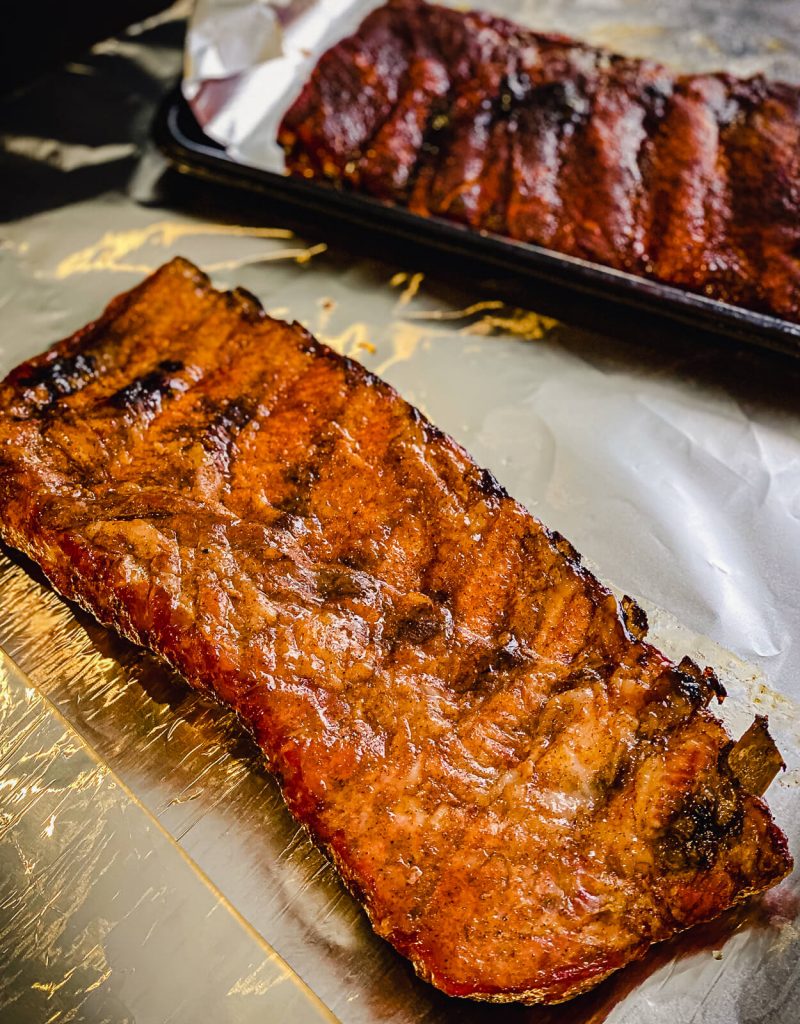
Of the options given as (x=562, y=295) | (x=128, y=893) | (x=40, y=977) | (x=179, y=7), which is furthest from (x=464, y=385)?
(x=179, y=7)

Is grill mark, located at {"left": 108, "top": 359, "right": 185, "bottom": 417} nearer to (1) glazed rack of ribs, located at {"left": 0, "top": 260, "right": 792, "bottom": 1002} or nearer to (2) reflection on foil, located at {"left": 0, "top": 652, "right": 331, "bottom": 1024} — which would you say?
(1) glazed rack of ribs, located at {"left": 0, "top": 260, "right": 792, "bottom": 1002}

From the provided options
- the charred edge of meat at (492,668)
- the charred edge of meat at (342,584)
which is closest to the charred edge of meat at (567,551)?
the charred edge of meat at (492,668)

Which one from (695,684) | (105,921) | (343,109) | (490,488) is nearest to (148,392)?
(490,488)

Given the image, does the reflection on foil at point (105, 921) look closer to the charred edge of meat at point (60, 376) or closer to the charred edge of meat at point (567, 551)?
the charred edge of meat at point (60, 376)

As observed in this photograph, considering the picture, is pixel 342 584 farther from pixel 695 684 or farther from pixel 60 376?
→ pixel 60 376

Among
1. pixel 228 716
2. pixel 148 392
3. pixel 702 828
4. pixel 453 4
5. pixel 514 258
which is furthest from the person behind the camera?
pixel 453 4

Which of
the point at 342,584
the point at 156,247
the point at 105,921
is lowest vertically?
the point at 105,921
